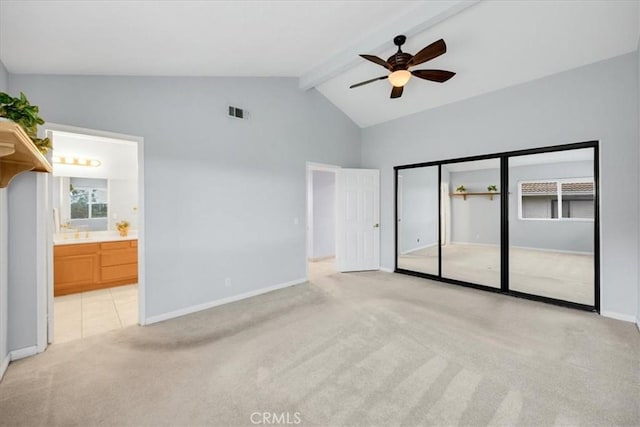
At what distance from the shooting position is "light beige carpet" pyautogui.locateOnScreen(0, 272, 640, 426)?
1.71 metres

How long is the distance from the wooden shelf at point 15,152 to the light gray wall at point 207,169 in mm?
484

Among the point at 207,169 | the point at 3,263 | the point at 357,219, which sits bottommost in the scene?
the point at 3,263

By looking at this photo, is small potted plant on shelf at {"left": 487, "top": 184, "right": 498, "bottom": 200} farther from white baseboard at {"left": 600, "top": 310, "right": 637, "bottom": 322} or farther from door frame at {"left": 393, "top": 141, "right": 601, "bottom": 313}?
white baseboard at {"left": 600, "top": 310, "right": 637, "bottom": 322}

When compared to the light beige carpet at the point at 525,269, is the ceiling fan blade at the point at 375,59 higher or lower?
higher

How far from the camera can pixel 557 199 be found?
150 inches

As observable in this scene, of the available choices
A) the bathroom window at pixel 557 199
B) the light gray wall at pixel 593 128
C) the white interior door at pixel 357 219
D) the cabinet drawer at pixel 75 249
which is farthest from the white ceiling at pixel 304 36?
the cabinet drawer at pixel 75 249

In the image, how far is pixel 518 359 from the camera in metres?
2.29

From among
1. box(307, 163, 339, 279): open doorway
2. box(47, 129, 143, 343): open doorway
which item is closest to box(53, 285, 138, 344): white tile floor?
box(47, 129, 143, 343): open doorway

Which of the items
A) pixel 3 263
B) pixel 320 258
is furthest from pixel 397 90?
pixel 320 258

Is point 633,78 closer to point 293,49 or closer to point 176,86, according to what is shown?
point 293,49

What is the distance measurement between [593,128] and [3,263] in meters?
6.15

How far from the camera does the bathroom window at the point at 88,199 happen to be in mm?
4418

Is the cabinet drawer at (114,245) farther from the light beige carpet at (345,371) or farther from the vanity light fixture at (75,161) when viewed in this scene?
the light beige carpet at (345,371)

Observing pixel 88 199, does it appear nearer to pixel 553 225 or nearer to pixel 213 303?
pixel 213 303
